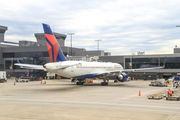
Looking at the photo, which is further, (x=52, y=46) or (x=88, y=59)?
(x=88, y=59)

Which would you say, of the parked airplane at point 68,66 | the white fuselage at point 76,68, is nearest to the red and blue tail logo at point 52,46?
the parked airplane at point 68,66

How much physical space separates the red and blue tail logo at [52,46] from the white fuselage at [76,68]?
2.91 ft

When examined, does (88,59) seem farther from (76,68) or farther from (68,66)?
(68,66)

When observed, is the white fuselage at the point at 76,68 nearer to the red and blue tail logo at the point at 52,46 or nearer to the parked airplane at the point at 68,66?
the parked airplane at the point at 68,66

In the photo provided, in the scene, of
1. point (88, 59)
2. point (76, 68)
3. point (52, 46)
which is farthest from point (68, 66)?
point (88, 59)

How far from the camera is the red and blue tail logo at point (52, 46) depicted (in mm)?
33141

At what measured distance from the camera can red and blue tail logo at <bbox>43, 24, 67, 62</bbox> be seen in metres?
33.1

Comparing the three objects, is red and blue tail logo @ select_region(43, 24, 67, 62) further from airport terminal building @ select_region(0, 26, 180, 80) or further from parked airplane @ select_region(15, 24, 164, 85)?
airport terminal building @ select_region(0, 26, 180, 80)

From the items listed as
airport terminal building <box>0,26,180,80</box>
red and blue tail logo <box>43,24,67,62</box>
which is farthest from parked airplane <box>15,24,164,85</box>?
airport terminal building <box>0,26,180,80</box>

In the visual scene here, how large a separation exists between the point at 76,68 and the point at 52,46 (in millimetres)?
7736

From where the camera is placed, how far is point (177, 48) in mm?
74750

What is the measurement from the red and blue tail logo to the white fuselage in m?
0.89

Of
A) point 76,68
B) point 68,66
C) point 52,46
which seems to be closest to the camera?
point 52,46

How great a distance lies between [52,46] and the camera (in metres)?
33.9
